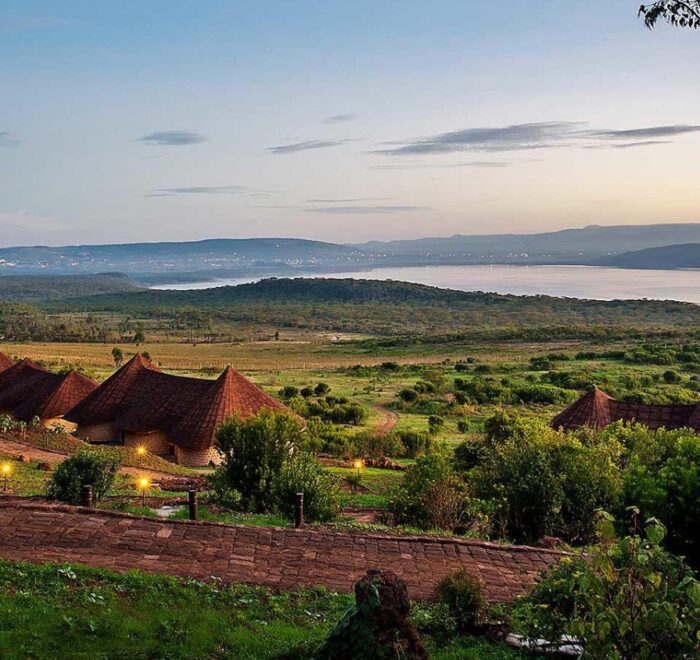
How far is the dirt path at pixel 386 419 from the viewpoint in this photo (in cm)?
3600

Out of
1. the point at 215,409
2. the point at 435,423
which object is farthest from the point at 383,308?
the point at 215,409

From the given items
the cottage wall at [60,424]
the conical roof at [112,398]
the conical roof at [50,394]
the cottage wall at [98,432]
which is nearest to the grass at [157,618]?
the conical roof at [112,398]

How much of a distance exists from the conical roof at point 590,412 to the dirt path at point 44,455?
14.9 metres

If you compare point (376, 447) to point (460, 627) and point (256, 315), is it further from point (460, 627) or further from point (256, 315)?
point (256, 315)

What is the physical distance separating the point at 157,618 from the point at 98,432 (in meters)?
23.5

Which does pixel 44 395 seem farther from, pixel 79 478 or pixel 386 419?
pixel 79 478

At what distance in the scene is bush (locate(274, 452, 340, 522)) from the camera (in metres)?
15.7

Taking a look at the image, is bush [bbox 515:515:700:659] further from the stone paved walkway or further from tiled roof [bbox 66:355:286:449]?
tiled roof [bbox 66:355:286:449]

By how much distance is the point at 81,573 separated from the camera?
33.3 feet

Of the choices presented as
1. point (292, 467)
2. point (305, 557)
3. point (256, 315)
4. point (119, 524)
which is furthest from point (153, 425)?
point (256, 315)

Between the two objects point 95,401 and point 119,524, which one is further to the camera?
point 95,401

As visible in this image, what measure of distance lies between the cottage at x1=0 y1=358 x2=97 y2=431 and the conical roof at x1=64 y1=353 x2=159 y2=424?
2.93 feet

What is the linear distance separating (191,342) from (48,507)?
87936 mm

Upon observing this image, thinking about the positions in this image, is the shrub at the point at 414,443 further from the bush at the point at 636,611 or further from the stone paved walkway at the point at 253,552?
the bush at the point at 636,611
